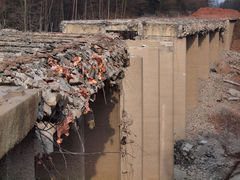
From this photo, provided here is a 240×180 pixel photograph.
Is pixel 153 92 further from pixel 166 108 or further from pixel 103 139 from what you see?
pixel 103 139

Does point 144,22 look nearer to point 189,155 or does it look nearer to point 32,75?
point 189,155

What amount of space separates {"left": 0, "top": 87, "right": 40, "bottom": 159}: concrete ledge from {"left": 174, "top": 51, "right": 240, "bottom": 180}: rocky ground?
1136 cm

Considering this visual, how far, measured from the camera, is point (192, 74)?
18.6 meters

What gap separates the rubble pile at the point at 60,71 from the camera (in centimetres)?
324

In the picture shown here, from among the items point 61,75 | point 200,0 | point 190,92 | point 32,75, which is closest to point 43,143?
point 32,75

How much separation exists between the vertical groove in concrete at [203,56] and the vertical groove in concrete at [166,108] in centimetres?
909

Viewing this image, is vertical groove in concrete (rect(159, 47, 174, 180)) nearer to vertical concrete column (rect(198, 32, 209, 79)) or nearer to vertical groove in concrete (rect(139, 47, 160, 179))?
vertical groove in concrete (rect(139, 47, 160, 179))

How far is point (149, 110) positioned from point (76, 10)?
49.1 feet

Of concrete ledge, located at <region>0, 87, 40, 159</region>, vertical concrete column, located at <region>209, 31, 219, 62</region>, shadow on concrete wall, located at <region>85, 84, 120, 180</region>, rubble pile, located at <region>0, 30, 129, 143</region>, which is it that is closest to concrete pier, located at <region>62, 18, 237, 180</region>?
shadow on concrete wall, located at <region>85, 84, 120, 180</region>

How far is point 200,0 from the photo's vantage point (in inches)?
1540

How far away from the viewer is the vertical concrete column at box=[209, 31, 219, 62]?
24.1m

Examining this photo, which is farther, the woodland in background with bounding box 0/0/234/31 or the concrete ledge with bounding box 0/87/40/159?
the woodland in background with bounding box 0/0/234/31

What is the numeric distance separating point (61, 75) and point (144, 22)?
11392mm

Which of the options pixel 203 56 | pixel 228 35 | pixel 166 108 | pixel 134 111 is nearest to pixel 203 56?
pixel 203 56
